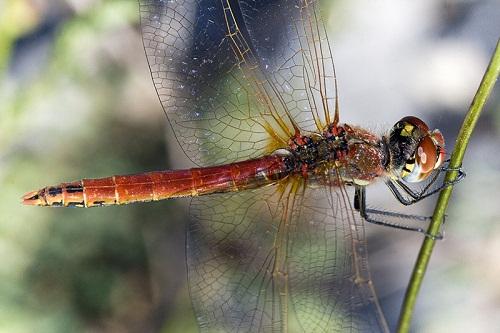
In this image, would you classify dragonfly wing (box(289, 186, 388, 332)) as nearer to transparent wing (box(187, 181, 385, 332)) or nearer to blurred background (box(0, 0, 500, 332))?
transparent wing (box(187, 181, 385, 332))

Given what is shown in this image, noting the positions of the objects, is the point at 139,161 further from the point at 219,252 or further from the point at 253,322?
the point at 253,322

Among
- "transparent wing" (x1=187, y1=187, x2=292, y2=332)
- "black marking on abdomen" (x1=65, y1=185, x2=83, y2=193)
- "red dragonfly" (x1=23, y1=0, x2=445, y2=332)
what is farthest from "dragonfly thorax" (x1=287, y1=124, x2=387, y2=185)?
"black marking on abdomen" (x1=65, y1=185, x2=83, y2=193)

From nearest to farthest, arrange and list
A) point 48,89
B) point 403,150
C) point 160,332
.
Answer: point 403,150, point 160,332, point 48,89

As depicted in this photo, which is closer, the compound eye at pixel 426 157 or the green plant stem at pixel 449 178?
the green plant stem at pixel 449 178

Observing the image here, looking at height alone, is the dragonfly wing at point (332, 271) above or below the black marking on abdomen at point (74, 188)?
below

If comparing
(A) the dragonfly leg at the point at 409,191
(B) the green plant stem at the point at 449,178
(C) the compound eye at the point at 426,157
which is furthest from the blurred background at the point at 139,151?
(B) the green plant stem at the point at 449,178

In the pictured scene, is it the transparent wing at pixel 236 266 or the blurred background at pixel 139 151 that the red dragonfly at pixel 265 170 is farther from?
the blurred background at pixel 139 151

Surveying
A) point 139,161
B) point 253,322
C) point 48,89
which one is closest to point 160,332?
point 253,322
